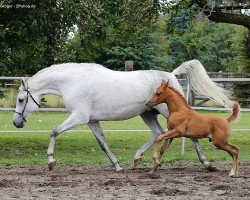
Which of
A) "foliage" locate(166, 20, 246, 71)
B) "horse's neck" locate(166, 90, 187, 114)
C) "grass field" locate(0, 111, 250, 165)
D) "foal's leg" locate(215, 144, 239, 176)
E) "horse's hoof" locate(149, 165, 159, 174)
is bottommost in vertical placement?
"foliage" locate(166, 20, 246, 71)

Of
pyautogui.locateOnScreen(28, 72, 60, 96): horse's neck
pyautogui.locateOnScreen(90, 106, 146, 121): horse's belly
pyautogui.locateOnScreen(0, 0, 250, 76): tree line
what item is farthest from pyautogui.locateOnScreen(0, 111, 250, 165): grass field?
pyautogui.locateOnScreen(0, 0, 250, 76): tree line

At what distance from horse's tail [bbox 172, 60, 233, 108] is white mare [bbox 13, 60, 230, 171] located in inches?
0.6

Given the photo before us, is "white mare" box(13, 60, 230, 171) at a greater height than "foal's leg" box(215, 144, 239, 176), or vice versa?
"white mare" box(13, 60, 230, 171)

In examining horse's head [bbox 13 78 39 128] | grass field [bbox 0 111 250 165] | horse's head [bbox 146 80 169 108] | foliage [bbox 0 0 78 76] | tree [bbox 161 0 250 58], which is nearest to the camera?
horse's head [bbox 146 80 169 108]

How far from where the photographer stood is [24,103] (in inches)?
419

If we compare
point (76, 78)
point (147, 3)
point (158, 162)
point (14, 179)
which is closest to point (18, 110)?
point (76, 78)

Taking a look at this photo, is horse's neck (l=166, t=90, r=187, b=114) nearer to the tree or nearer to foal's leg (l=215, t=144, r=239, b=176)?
foal's leg (l=215, t=144, r=239, b=176)

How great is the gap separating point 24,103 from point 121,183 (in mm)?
2615

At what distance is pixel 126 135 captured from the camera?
18.2 metres

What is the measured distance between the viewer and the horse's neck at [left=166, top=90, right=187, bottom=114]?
9.79 meters

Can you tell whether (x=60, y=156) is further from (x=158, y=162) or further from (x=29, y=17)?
(x=158, y=162)

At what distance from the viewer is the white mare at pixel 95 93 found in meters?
10.3

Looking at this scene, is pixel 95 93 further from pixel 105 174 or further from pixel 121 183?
pixel 121 183

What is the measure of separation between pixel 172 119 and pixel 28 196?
→ 2792 mm
